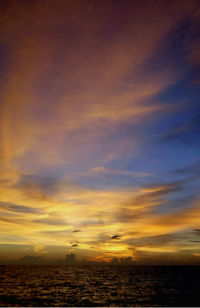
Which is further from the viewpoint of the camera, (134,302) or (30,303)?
(134,302)

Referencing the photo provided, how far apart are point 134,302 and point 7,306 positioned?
70.1ft

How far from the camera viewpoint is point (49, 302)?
4050 centimetres

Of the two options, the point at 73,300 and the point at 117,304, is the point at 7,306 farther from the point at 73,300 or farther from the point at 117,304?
the point at 117,304

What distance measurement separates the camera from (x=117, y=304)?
40062mm

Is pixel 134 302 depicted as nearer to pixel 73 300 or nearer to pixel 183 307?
pixel 183 307

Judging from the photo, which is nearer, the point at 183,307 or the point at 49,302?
the point at 183,307

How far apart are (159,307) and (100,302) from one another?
10.5 metres

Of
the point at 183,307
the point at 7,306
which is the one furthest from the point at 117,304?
the point at 7,306

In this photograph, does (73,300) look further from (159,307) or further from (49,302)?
(159,307)

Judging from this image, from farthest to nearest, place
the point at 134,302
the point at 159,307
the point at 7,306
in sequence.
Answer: the point at 134,302 < the point at 159,307 < the point at 7,306

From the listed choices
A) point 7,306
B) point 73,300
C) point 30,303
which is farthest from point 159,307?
point 7,306

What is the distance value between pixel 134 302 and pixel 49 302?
49.0ft

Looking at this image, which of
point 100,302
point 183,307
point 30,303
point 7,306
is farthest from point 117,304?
point 7,306

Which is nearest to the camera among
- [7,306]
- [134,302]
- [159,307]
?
[7,306]
